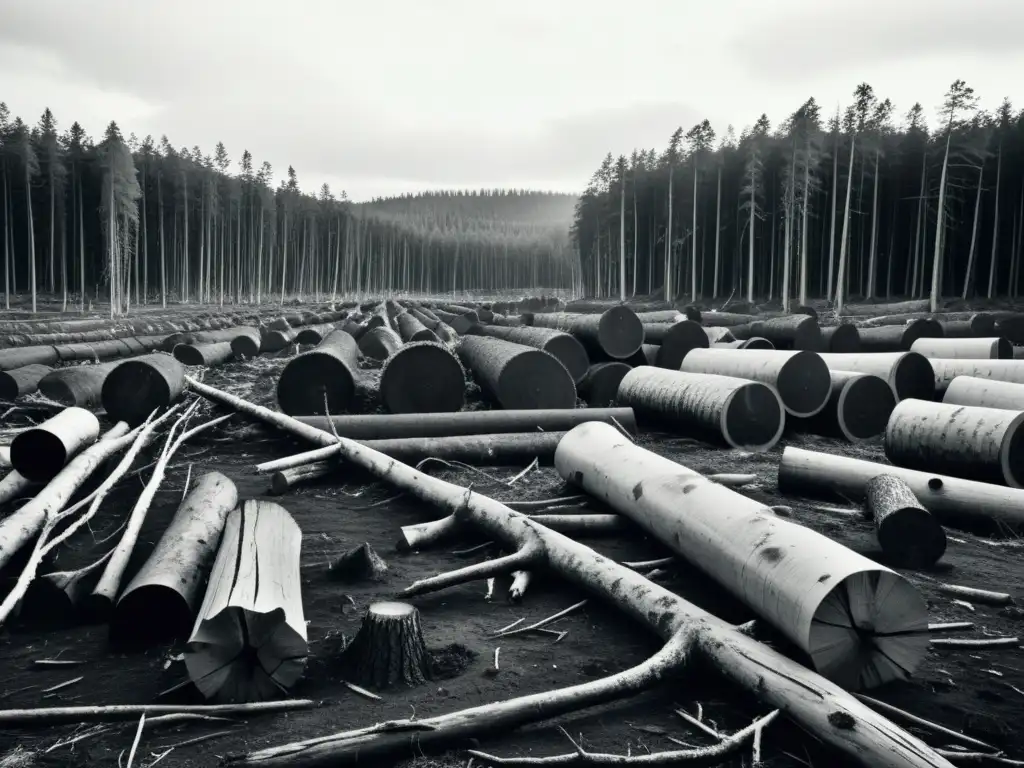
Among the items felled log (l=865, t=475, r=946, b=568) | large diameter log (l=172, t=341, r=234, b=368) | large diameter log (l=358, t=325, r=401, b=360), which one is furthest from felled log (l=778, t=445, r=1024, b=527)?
large diameter log (l=172, t=341, r=234, b=368)

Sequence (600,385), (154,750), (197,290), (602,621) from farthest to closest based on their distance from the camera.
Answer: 1. (197,290)
2. (600,385)
3. (602,621)
4. (154,750)

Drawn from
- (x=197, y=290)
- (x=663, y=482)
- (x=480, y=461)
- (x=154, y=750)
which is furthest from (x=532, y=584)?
(x=197, y=290)

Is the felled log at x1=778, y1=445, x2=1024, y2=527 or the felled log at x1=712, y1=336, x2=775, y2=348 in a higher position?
the felled log at x1=712, y1=336, x2=775, y2=348

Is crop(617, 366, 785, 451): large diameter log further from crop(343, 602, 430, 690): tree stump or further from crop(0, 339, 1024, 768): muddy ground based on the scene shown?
crop(343, 602, 430, 690): tree stump

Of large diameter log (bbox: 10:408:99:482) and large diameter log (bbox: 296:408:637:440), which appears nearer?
large diameter log (bbox: 10:408:99:482)

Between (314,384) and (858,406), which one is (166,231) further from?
(858,406)

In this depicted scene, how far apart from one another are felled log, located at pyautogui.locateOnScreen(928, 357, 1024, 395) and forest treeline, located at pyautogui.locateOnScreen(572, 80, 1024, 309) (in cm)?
2350

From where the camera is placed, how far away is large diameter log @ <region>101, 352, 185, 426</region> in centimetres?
1018

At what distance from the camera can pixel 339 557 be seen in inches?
210

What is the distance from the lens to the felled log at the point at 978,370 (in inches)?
385

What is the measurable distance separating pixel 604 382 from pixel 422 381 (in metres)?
3.55

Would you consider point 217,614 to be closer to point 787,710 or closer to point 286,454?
point 787,710

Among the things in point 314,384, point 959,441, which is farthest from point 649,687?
point 314,384

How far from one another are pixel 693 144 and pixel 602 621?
1868 inches
